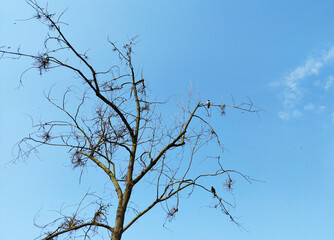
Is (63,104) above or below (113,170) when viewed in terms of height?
above

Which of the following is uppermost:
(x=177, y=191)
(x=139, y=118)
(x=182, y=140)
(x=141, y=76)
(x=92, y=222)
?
(x=141, y=76)

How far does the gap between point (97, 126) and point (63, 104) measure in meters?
0.58

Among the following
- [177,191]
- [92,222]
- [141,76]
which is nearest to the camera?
[92,222]

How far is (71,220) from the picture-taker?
127 inches

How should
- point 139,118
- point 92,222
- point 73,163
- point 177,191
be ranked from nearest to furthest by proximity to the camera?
point 92,222, point 177,191, point 73,163, point 139,118

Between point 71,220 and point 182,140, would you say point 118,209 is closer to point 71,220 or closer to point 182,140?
point 71,220

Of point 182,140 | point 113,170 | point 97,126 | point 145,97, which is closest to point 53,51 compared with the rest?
point 97,126

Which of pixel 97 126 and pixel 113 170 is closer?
pixel 113 170

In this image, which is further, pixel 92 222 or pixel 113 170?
pixel 113 170

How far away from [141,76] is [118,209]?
2164 millimetres

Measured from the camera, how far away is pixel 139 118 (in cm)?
414

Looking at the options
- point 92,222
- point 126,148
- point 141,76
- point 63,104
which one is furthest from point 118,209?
point 141,76

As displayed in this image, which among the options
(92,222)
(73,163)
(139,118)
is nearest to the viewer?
(92,222)

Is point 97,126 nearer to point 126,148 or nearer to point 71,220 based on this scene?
point 126,148
